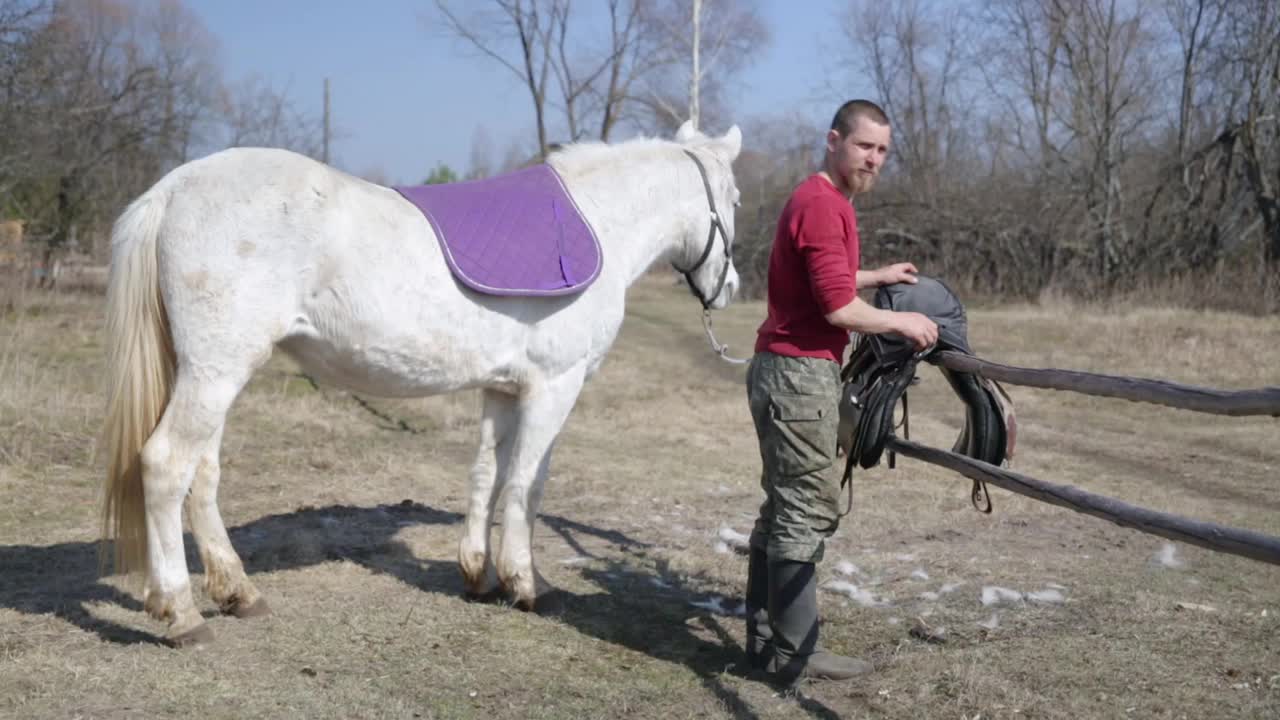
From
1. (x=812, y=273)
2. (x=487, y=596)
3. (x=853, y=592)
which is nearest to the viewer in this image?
(x=812, y=273)

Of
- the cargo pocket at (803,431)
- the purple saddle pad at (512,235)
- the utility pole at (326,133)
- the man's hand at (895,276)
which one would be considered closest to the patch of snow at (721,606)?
the cargo pocket at (803,431)

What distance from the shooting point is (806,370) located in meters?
3.39

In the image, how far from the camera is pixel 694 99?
82.5 feet

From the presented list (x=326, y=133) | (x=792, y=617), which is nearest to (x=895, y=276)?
(x=792, y=617)

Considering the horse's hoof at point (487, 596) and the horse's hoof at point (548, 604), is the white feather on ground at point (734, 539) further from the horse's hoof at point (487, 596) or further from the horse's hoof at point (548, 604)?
the horse's hoof at point (487, 596)

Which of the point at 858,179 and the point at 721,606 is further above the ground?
the point at 858,179

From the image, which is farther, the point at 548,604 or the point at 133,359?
the point at 548,604

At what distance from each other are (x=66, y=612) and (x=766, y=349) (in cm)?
296

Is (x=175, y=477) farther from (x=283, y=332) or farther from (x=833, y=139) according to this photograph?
(x=833, y=139)

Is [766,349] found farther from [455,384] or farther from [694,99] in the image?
[694,99]

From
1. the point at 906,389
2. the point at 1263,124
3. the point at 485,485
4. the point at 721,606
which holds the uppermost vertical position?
the point at 1263,124

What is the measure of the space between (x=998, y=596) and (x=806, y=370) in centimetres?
184

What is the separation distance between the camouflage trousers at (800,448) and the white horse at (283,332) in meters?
1.12

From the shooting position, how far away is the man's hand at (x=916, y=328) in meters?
3.29
